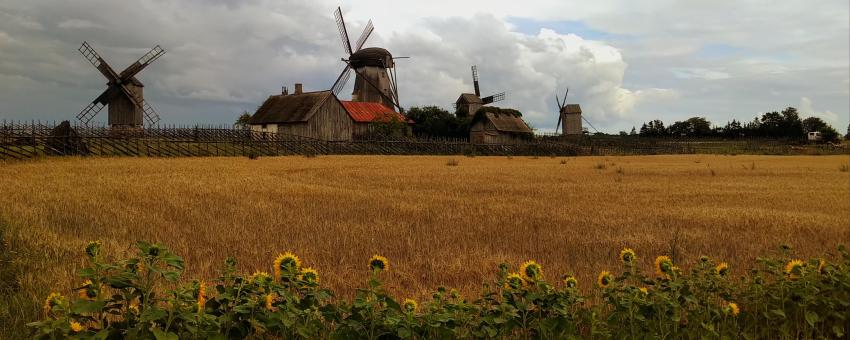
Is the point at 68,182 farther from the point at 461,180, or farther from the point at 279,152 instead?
the point at 279,152

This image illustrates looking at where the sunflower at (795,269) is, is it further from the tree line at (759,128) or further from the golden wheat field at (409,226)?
the tree line at (759,128)

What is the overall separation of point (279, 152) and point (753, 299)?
44.2m

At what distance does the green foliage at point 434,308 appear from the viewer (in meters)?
2.77

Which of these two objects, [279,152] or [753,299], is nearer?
[753,299]

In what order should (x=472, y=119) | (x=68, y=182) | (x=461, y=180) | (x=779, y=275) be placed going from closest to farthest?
(x=779, y=275) < (x=68, y=182) < (x=461, y=180) < (x=472, y=119)

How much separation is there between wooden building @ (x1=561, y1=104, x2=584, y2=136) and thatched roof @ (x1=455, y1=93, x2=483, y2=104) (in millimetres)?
16823

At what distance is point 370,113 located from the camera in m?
59.2

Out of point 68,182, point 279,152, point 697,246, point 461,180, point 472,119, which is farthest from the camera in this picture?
point 472,119

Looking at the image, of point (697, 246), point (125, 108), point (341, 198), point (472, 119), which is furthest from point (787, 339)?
point (472, 119)

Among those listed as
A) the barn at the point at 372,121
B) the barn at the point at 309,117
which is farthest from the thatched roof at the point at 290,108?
the barn at the point at 372,121

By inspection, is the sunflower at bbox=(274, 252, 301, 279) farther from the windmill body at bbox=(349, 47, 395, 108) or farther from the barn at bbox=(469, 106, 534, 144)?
the windmill body at bbox=(349, 47, 395, 108)

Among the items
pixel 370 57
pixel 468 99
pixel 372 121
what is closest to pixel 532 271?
pixel 372 121

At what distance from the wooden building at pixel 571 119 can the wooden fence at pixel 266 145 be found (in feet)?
36.5

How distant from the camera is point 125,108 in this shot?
48.5 metres
